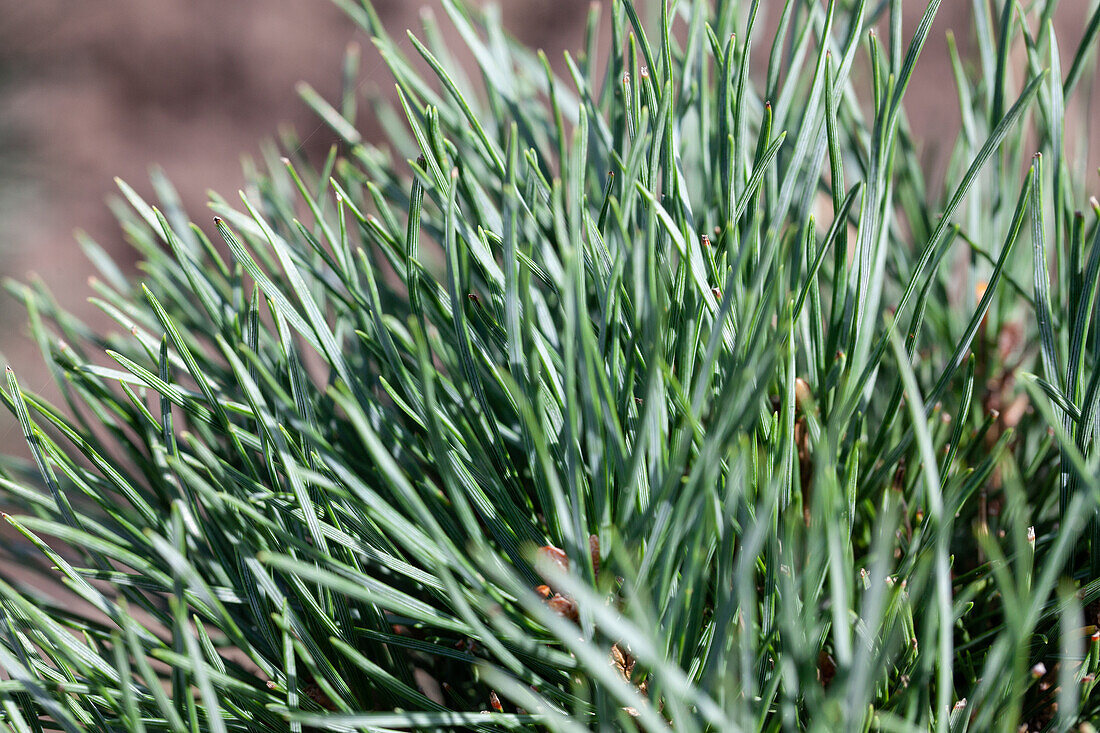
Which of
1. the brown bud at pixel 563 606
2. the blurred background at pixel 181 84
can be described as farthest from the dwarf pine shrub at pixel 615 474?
the blurred background at pixel 181 84

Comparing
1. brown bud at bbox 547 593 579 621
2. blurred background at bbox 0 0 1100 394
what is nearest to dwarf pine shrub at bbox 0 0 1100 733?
brown bud at bbox 547 593 579 621

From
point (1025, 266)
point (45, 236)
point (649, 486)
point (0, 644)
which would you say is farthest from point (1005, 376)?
point (45, 236)

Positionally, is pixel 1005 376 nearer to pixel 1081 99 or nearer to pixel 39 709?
pixel 1081 99

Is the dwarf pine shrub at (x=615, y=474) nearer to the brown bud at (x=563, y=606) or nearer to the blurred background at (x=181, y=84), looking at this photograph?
the brown bud at (x=563, y=606)

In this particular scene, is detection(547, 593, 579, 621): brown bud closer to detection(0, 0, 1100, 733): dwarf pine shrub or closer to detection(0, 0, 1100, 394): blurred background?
detection(0, 0, 1100, 733): dwarf pine shrub

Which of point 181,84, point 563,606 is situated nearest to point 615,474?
point 563,606

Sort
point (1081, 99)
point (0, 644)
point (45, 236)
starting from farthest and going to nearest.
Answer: point (45, 236) → point (1081, 99) → point (0, 644)

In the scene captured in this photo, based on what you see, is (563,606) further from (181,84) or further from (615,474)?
(181,84)

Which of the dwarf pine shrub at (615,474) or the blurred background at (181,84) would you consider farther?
the blurred background at (181,84)
